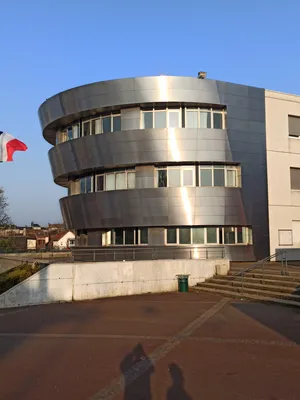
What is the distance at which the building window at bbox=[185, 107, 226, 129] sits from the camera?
83.6 feet

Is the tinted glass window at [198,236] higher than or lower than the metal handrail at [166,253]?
higher

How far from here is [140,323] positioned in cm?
1283

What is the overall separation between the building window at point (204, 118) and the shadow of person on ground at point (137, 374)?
58.9 ft

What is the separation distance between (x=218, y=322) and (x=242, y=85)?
1732 centimetres

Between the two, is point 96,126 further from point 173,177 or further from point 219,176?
point 219,176

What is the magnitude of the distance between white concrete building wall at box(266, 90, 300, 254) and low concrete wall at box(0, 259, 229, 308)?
588 cm

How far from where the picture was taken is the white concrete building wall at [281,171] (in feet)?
86.4

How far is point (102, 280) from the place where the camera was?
61.6ft

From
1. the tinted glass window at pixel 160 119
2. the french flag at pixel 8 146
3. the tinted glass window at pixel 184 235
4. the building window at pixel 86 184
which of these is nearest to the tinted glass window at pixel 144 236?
the tinted glass window at pixel 184 235

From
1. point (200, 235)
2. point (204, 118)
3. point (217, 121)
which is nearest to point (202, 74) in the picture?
point (204, 118)

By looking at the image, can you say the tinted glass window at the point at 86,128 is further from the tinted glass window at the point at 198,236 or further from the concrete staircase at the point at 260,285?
the concrete staircase at the point at 260,285

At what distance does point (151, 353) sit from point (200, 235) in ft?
53.7

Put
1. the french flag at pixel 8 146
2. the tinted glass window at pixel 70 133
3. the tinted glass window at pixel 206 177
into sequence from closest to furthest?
the french flag at pixel 8 146
the tinted glass window at pixel 206 177
the tinted glass window at pixel 70 133

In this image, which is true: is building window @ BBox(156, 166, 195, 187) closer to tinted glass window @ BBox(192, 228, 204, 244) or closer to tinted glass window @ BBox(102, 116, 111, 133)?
tinted glass window @ BBox(192, 228, 204, 244)
